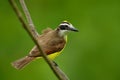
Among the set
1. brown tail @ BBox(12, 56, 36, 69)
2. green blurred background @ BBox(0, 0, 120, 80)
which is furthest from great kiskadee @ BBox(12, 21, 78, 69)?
green blurred background @ BBox(0, 0, 120, 80)

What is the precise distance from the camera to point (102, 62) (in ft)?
12.8

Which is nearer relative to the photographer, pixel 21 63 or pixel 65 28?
pixel 21 63

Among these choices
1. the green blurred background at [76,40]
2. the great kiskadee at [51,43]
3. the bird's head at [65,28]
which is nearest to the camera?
the great kiskadee at [51,43]

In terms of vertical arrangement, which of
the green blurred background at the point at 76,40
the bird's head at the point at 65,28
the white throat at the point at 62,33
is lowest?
the green blurred background at the point at 76,40

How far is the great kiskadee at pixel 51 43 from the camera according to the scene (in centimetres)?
282

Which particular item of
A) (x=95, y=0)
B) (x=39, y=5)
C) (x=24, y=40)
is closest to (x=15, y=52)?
(x=24, y=40)

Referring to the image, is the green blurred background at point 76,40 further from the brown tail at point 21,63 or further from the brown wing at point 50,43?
the brown tail at point 21,63

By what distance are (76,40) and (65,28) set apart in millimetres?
818

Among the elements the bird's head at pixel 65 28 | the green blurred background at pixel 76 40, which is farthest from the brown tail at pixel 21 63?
the green blurred background at pixel 76 40

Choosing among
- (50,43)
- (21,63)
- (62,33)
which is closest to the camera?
(21,63)

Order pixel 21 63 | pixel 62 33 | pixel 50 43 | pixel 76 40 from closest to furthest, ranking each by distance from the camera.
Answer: pixel 21 63
pixel 50 43
pixel 62 33
pixel 76 40

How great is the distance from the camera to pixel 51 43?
10.1ft

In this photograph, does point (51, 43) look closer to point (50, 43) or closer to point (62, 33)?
point (50, 43)

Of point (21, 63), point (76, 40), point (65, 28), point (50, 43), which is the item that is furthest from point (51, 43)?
point (76, 40)
